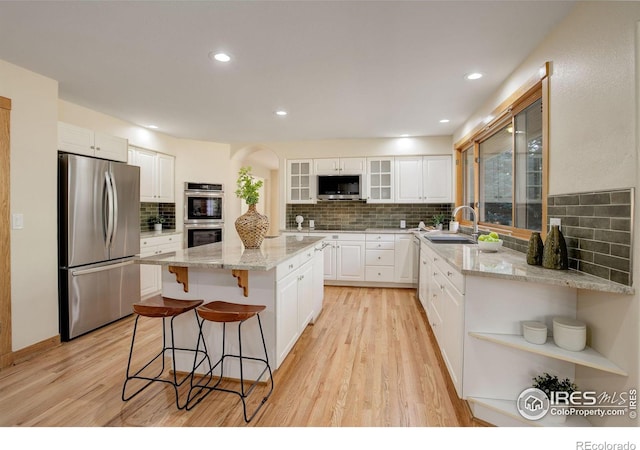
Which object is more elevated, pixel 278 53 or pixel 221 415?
pixel 278 53

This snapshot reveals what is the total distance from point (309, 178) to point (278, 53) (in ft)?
10.3

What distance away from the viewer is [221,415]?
192 centimetres

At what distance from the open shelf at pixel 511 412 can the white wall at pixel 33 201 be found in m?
3.44

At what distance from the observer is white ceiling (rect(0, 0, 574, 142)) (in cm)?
198

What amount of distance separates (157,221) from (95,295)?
201 cm

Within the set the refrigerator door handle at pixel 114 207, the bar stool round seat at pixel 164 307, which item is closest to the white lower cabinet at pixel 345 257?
the refrigerator door handle at pixel 114 207

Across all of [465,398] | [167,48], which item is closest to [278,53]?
[167,48]

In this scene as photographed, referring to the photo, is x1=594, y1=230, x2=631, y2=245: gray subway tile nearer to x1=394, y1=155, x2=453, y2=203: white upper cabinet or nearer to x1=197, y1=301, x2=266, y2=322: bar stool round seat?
x1=197, y1=301, x2=266, y2=322: bar stool round seat

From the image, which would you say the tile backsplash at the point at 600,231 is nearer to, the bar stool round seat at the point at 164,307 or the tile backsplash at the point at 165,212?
the bar stool round seat at the point at 164,307

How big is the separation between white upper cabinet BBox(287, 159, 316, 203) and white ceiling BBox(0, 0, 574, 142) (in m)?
1.64

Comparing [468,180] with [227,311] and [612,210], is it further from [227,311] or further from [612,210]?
[227,311]

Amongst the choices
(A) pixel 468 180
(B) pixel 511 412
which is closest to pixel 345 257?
(A) pixel 468 180

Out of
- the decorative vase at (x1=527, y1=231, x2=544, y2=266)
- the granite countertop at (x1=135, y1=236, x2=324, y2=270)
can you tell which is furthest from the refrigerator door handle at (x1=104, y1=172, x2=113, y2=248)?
the decorative vase at (x1=527, y1=231, x2=544, y2=266)

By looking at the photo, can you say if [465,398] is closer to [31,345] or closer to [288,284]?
[288,284]
